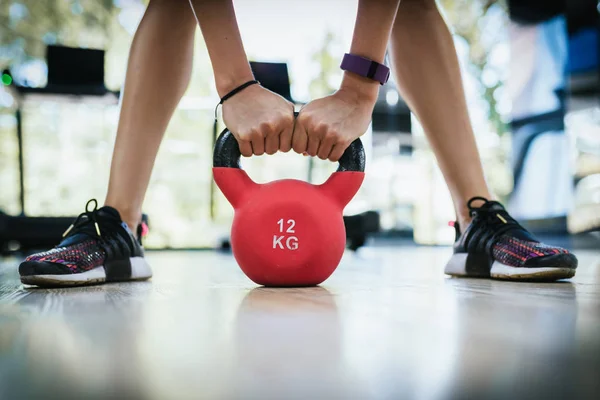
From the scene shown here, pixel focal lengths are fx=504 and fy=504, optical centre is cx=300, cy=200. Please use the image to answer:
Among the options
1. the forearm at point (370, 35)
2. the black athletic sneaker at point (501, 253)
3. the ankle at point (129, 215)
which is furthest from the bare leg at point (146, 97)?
the black athletic sneaker at point (501, 253)

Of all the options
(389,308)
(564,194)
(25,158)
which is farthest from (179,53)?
(564,194)

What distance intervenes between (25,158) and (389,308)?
12.4ft

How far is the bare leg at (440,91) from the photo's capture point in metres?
1.36

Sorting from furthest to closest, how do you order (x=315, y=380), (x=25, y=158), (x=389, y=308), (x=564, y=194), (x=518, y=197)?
(x=518, y=197) → (x=564, y=194) → (x=25, y=158) → (x=389, y=308) → (x=315, y=380)

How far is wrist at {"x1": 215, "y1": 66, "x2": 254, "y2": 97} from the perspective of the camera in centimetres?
103

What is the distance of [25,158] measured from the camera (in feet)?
12.5

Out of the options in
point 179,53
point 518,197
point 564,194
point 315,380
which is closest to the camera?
point 315,380

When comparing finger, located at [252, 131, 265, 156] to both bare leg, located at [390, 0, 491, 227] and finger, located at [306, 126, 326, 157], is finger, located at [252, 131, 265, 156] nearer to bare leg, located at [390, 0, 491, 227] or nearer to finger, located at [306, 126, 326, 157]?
finger, located at [306, 126, 326, 157]

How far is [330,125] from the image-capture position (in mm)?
968

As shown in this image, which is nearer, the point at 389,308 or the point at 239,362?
the point at 239,362

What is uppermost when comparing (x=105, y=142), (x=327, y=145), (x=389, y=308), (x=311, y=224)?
(x=105, y=142)

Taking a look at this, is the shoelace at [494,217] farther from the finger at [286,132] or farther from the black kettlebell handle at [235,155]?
the finger at [286,132]

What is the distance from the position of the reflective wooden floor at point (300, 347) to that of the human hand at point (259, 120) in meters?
0.30

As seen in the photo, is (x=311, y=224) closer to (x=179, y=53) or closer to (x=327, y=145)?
(x=327, y=145)
